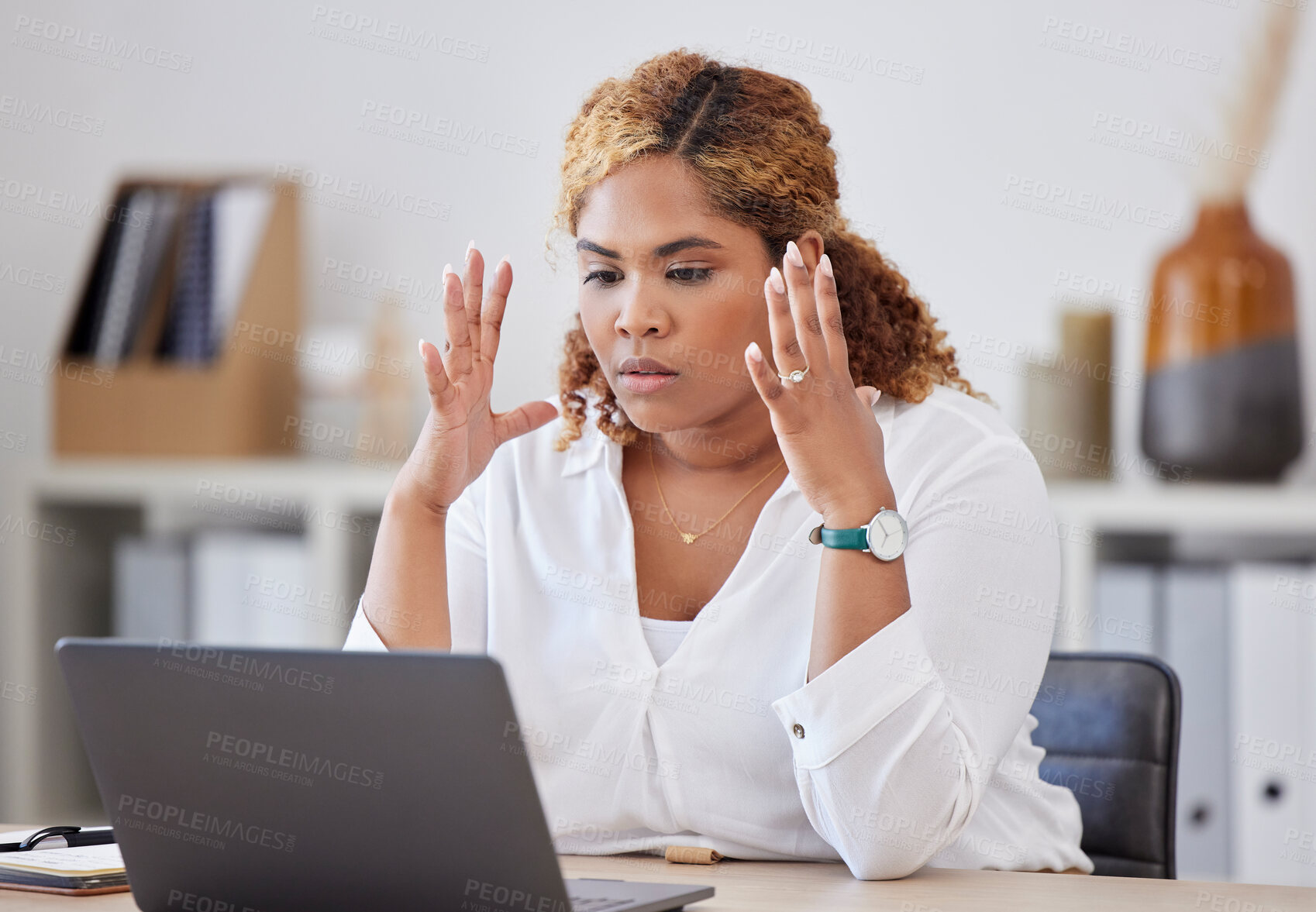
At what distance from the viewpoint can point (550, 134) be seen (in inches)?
99.3

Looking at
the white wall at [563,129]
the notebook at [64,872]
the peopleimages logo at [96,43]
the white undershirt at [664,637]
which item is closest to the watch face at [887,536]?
the white undershirt at [664,637]

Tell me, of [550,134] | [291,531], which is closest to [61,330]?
[291,531]

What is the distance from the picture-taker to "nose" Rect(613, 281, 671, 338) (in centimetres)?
133

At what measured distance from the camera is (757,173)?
1366mm

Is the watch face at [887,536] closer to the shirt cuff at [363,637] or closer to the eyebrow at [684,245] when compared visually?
the eyebrow at [684,245]

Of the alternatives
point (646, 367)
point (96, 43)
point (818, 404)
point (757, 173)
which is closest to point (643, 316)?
point (646, 367)

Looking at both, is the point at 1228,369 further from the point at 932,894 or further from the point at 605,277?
the point at 932,894

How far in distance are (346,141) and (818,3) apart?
908 millimetres

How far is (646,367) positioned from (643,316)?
5 cm

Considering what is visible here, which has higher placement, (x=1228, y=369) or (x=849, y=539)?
(x=1228, y=369)

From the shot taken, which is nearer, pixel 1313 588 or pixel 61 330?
pixel 1313 588

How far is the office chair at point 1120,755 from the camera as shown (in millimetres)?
1392

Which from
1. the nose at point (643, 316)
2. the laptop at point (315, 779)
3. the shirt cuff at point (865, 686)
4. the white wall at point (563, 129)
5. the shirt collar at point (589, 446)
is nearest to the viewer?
the laptop at point (315, 779)

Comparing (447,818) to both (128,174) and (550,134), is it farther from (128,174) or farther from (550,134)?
(128,174)
